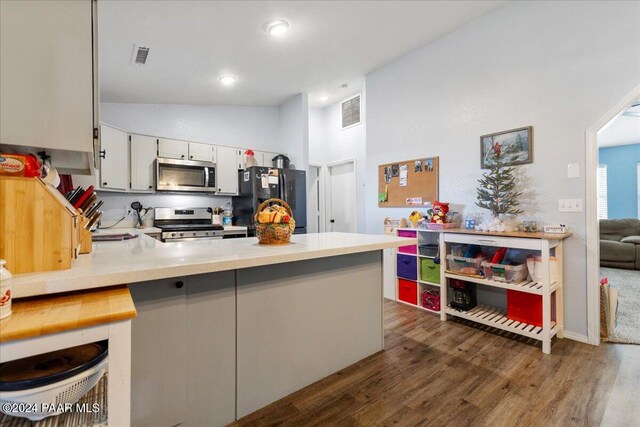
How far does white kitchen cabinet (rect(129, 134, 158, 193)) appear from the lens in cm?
393

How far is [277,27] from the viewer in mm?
2982

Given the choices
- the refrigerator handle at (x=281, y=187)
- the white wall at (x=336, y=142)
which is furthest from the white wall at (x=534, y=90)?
the refrigerator handle at (x=281, y=187)

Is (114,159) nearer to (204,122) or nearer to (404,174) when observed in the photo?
(204,122)

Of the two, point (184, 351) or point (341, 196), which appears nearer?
point (184, 351)

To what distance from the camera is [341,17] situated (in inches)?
115

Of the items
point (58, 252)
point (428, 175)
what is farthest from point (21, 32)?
point (428, 175)

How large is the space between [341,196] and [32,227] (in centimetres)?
502

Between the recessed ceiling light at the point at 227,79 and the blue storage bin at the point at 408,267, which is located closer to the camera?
the blue storage bin at the point at 408,267

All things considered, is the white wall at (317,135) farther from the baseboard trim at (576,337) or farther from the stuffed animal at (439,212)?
the baseboard trim at (576,337)

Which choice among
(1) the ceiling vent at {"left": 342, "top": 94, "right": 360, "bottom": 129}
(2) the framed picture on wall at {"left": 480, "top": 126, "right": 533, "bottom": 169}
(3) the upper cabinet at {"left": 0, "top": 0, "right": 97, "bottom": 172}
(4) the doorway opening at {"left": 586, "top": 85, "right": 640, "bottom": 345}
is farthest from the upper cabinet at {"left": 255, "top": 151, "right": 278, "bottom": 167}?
(4) the doorway opening at {"left": 586, "top": 85, "right": 640, "bottom": 345}

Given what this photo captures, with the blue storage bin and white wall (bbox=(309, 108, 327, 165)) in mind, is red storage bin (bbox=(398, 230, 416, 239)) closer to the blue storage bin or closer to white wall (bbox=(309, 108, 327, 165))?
the blue storage bin

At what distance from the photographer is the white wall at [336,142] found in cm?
518

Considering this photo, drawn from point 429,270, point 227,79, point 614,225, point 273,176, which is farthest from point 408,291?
point 614,225

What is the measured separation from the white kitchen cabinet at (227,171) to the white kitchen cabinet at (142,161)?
88 cm
